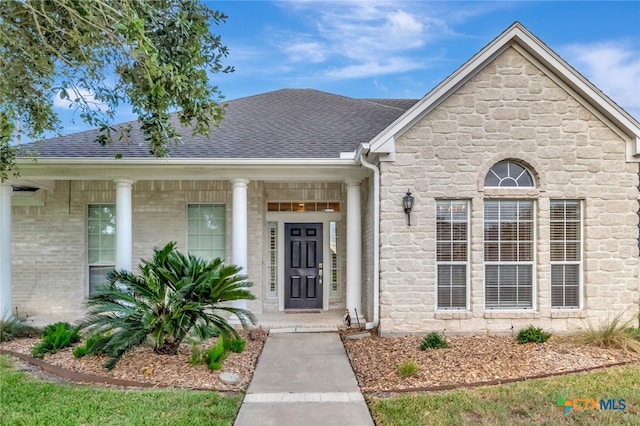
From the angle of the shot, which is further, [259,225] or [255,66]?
[255,66]

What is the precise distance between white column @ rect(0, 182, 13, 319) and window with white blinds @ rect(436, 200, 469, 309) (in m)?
8.28

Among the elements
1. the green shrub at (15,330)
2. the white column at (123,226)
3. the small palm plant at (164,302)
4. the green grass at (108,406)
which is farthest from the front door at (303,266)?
the green grass at (108,406)

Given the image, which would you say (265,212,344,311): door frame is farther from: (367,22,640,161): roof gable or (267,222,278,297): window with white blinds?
(367,22,640,161): roof gable

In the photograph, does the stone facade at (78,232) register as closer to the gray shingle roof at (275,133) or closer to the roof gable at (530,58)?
the gray shingle roof at (275,133)

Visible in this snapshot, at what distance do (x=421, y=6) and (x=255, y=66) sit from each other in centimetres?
554

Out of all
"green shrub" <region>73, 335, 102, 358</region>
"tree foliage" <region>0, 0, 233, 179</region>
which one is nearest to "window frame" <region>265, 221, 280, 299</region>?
"tree foliage" <region>0, 0, 233, 179</region>

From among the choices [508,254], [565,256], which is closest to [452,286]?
[508,254]

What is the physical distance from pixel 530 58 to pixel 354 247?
186 inches

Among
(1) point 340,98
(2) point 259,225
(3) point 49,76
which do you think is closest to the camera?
(3) point 49,76

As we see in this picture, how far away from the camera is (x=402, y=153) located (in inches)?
302

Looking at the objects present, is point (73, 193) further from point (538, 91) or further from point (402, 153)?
point (538, 91)

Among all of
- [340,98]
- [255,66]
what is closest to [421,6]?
[340,98]

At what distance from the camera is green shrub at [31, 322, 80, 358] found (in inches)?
255

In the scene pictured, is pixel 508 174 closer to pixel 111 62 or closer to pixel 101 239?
pixel 111 62
